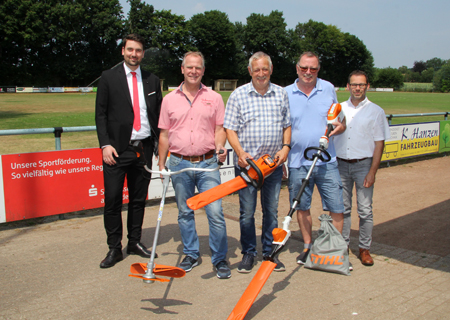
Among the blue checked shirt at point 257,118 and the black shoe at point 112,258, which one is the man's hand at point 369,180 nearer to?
the blue checked shirt at point 257,118

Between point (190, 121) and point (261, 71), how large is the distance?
0.84 metres

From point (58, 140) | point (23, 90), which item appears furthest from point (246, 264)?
point (23, 90)

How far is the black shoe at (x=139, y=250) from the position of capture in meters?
4.22

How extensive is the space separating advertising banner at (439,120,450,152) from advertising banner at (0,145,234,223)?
10.4 m

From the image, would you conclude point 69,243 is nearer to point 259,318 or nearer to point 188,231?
point 188,231

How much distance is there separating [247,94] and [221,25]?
8508 centimetres

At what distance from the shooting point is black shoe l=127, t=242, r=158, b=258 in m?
4.22

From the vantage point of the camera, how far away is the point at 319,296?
340 cm

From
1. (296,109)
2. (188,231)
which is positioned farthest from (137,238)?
(296,109)

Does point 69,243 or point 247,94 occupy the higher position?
point 247,94

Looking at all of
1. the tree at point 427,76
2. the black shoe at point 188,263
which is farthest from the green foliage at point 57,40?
the tree at point 427,76

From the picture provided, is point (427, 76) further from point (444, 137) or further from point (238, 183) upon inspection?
point (238, 183)

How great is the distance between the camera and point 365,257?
13.6ft

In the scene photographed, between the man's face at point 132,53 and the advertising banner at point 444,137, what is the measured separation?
10680 mm
